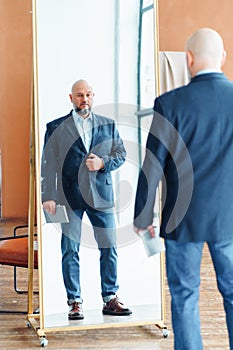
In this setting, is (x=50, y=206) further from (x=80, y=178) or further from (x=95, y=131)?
(x=95, y=131)

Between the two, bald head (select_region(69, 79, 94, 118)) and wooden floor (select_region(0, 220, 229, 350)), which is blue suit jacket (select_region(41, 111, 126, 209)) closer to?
bald head (select_region(69, 79, 94, 118))

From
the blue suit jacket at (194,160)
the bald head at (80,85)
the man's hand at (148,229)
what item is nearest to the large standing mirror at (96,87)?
the bald head at (80,85)

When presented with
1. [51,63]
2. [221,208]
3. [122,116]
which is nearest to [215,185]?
[221,208]

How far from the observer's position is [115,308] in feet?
12.5

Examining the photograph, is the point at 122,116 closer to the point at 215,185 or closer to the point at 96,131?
the point at 96,131

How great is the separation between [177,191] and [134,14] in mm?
1287

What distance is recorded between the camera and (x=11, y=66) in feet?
27.8

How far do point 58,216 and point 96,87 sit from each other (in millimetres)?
729

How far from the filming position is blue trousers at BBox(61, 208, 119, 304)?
3.72m

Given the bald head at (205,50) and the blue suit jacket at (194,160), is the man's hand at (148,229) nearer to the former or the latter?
the blue suit jacket at (194,160)

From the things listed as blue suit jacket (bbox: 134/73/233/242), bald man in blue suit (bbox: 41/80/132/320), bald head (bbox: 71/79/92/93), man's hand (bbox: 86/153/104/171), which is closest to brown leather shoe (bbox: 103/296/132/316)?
bald man in blue suit (bbox: 41/80/132/320)

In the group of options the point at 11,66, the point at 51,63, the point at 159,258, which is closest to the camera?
the point at 51,63

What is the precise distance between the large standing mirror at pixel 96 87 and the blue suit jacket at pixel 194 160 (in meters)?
0.84

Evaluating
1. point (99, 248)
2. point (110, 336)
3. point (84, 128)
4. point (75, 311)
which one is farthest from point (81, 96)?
point (110, 336)
